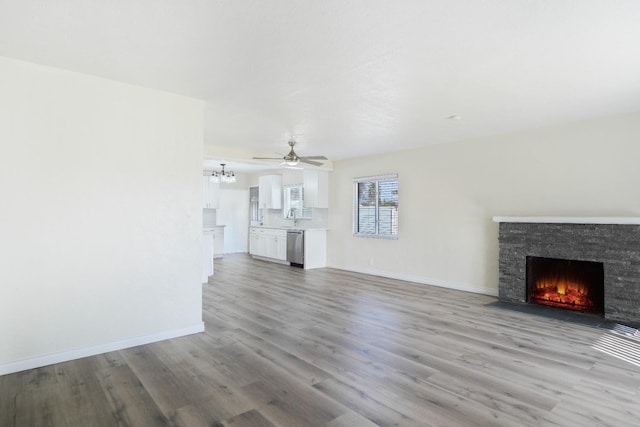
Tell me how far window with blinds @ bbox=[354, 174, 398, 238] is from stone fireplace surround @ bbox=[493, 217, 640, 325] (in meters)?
2.23

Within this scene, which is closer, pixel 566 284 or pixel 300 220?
pixel 566 284

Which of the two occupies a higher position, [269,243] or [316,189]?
[316,189]

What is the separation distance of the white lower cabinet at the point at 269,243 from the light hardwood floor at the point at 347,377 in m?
4.37

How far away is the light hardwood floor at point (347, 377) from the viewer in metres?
2.23

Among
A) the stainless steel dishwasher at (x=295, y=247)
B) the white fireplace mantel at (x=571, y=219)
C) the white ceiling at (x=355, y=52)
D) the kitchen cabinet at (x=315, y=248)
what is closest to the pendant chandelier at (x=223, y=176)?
the stainless steel dishwasher at (x=295, y=247)

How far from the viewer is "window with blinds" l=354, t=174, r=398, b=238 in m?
7.17

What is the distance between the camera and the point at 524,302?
197 inches

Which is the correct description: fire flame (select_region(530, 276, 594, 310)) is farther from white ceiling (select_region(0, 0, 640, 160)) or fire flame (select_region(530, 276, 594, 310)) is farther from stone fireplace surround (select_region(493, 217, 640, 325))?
white ceiling (select_region(0, 0, 640, 160))

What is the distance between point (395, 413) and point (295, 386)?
2.44 ft

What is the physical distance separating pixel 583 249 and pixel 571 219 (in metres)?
0.40

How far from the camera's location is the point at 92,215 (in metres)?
3.21

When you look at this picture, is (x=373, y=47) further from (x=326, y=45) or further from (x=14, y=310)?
(x=14, y=310)

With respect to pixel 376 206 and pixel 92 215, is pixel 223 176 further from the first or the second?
pixel 92 215

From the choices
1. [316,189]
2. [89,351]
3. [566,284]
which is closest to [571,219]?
[566,284]
